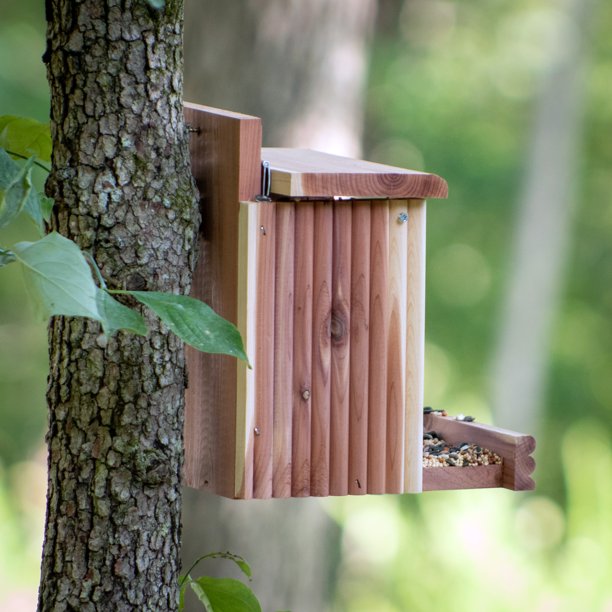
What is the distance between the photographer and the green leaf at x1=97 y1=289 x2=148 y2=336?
79 centimetres

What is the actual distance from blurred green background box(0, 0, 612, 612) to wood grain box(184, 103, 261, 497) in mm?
2502

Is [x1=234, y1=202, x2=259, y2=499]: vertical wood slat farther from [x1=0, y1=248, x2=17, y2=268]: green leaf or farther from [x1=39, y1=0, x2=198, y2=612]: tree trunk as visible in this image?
[x1=0, y1=248, x2=17, y2=268]: green leaf

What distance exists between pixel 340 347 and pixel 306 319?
67mm

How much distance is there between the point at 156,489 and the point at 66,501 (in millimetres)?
102

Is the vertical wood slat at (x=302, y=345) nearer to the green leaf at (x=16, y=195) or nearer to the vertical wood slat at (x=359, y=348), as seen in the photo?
the vertical wood slat at (x=359, y=348)

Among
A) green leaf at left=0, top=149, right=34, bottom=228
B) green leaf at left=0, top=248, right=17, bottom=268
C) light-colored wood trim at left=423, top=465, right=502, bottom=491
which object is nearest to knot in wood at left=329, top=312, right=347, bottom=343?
light-colored wood trim at left=423, top=465, right=502, bottom=491

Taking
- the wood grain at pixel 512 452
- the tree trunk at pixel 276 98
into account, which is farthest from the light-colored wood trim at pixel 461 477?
the tree trunk at pixel 276 98

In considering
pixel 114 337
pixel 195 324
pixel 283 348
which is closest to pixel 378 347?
pixel 283 348

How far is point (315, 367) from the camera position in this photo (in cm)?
137

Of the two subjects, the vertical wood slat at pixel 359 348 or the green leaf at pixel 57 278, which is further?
the vertical wood slat at pixel 359 348

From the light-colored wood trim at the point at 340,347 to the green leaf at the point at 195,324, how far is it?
0.46m

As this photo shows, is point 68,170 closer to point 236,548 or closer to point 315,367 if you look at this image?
point 315,367

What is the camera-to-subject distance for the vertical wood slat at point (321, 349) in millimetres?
1357

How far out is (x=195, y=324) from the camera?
2.95 feet
